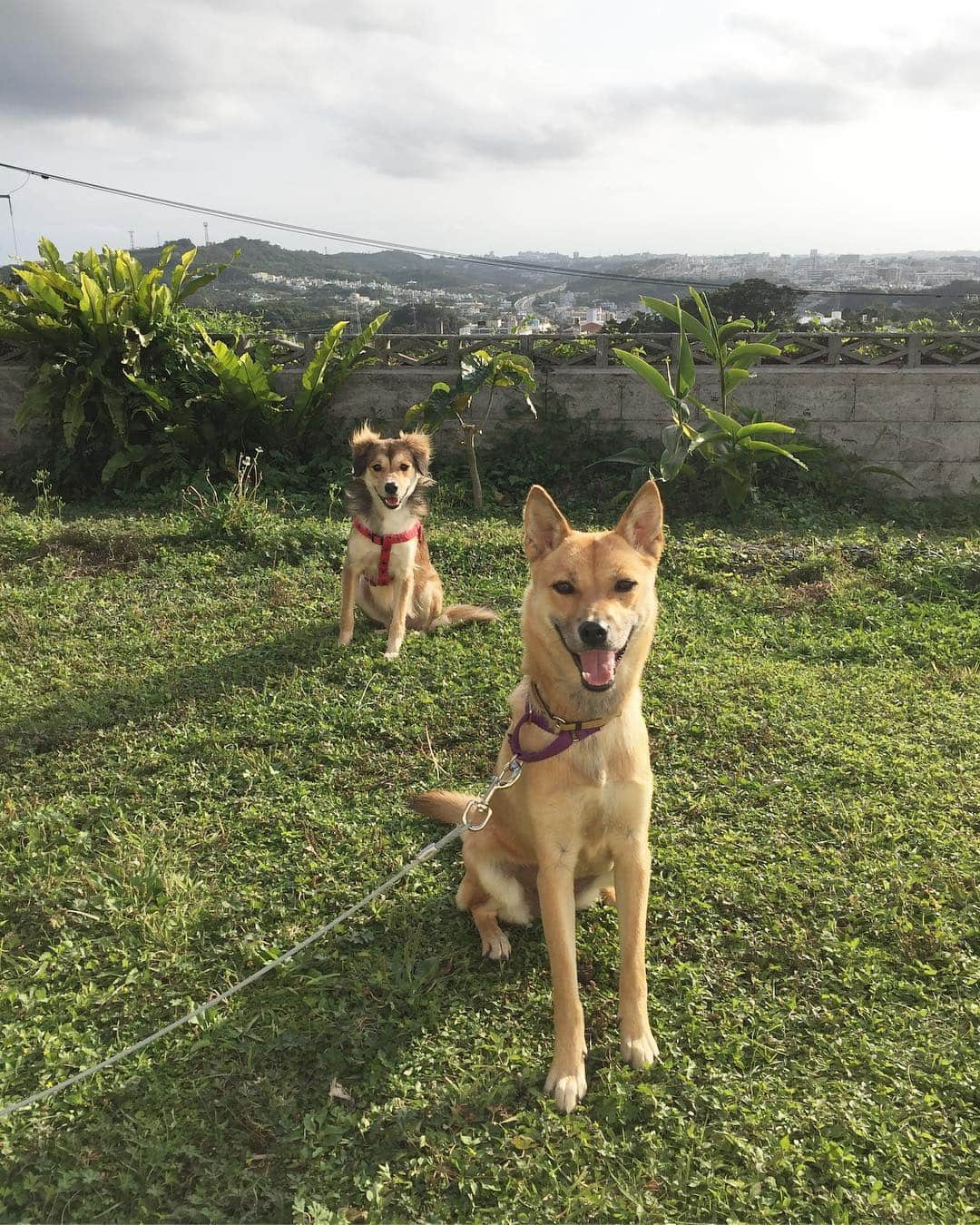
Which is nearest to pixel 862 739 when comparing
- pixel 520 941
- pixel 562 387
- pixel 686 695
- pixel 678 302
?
pixel 686 695

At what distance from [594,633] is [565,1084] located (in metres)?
1.55

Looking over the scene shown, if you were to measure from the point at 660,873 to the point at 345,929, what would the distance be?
1.47m

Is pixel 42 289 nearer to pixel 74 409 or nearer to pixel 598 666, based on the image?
pixel 74 409

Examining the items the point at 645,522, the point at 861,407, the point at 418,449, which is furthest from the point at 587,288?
the point at 645,522

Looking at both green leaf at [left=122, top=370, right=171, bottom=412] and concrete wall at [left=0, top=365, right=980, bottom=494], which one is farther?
concrete wall at [left=0, top=365, right=980, bottom=494]

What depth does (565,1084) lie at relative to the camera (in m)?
2.73

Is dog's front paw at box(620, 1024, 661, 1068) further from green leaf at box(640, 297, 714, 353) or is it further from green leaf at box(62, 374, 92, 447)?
green leaf at box(62, 374, 92, 447)

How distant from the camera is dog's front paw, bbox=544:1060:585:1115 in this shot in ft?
8.87

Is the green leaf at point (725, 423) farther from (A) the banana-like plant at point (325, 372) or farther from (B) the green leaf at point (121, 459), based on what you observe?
(B) the green leaf at point (121, 459)

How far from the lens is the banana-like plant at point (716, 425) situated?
8.34 m

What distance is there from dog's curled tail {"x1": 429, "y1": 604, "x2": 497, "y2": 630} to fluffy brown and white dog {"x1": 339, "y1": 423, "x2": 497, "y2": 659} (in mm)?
226

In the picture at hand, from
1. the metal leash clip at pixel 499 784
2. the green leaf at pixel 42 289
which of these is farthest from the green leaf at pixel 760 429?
the green leaf at pixel 42 289

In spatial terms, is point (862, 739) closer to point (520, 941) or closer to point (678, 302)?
point (520, 941)

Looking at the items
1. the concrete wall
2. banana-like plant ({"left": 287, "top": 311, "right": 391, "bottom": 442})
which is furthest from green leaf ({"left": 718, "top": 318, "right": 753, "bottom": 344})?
banana-like plant ({"left": 287, "top": 311, "right": 391, "bottom": 442})
